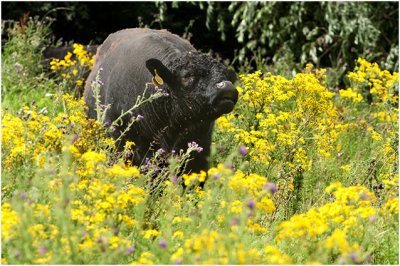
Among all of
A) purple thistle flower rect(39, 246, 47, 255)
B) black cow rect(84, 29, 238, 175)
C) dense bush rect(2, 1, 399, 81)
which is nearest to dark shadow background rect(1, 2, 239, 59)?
dense bush rect(2, 1, 399, 81)

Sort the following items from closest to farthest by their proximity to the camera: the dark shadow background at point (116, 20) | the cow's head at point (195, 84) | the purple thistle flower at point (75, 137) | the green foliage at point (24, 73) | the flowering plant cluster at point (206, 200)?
the flowering plant cluster at point (206, 200) → the purple thistle flower at point (75, 137) → the cow's head at point (195, 84) → the green foliage at point (24, 73) → the dark shadow background at point (116, 20)

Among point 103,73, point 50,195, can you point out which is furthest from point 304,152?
point 50,195

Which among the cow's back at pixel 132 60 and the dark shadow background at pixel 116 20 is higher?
the cow's back at pixel 132 60

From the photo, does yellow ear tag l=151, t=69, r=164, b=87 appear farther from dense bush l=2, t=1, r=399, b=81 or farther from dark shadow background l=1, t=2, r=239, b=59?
dark shadow background l=1, t=2, r=239, b=59

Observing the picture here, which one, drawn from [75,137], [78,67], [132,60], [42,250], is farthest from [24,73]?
[42,250]

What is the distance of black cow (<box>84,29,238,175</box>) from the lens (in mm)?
6031

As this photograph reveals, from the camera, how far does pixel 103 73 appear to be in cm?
713

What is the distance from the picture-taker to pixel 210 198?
3898 mm

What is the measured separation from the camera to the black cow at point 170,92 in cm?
603

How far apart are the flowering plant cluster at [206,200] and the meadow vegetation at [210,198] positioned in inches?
0.4

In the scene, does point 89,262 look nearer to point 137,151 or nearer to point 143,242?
point 143,242

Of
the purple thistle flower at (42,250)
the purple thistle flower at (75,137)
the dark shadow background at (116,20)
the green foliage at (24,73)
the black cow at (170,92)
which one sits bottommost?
the dark shadow background at (116,20)

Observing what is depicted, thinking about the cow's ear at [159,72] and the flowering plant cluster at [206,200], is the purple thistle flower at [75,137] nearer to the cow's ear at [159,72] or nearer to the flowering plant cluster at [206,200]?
the flowering plant cluster at [206,200]

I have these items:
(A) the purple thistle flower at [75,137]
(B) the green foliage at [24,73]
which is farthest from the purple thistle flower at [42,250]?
(B) the green foliage at [24,73]
